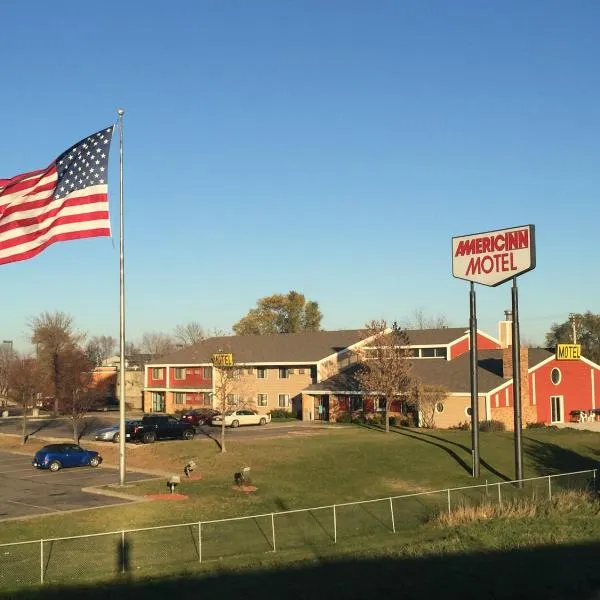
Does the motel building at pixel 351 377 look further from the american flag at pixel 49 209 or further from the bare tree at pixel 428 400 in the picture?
the american flag at pixel 49 209

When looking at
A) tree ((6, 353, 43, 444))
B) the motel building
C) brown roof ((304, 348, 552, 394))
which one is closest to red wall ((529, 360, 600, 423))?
the motel building

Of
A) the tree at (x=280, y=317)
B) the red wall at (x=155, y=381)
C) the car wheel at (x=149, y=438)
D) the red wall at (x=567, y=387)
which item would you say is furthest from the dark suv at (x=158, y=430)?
the tree at (x=280, y=317)

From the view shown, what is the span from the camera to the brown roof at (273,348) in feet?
242

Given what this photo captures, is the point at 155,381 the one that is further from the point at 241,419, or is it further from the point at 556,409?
the point at 556,409

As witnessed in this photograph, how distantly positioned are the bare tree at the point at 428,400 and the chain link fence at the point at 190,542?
2563cm

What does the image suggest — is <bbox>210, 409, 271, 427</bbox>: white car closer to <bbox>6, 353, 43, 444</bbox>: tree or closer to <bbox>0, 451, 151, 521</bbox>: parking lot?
<bbox>6, 353, 43, 444</bbox>: tree

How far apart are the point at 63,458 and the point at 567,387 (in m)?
41.0

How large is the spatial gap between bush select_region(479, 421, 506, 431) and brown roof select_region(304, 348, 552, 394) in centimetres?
222

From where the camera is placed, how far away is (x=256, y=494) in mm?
33438

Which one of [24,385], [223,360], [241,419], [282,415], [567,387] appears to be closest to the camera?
[223,360]

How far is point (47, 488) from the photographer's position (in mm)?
34656

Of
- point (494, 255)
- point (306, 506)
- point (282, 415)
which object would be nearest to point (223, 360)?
point (306, 506)

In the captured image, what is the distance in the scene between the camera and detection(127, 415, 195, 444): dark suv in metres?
49.5

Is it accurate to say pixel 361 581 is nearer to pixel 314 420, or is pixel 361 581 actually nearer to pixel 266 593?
pixel 266 593
